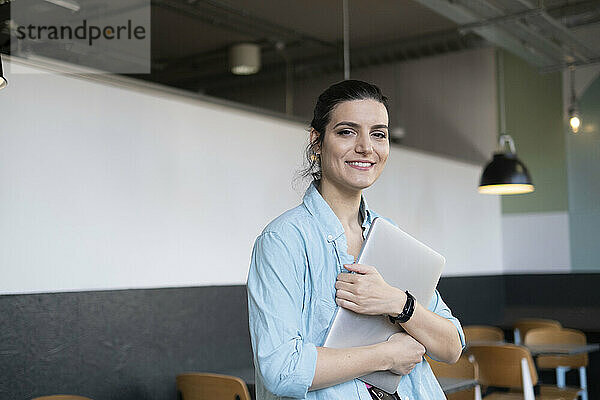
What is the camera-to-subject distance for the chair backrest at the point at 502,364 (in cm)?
430

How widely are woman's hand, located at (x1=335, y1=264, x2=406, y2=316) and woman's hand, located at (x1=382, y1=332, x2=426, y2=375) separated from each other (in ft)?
0.20

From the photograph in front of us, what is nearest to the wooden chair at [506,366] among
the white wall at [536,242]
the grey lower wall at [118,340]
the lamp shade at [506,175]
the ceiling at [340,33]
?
the lamp shade at [506,175]

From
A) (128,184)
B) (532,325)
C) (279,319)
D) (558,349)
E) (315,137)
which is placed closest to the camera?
(279,319)

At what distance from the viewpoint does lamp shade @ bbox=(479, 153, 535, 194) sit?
213 inches

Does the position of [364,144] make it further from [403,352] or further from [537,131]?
[537,131]

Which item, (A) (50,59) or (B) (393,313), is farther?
(A) (50,59)

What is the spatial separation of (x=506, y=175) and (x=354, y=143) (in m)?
4.33

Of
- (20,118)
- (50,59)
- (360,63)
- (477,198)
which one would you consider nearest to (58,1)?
(50,59)

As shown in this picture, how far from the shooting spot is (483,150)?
7.25 meters

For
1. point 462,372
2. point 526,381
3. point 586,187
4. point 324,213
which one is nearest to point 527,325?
point 586,187

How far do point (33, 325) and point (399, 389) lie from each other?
7.13ft

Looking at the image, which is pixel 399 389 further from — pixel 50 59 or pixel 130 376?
pixel 50 59

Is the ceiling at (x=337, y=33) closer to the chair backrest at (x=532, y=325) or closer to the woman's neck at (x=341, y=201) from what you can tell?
the chair backrest at (x=532, y=325)

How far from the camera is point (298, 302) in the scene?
1274 millimetres
